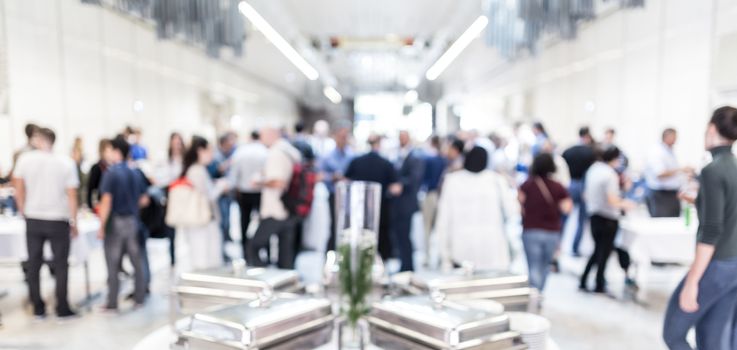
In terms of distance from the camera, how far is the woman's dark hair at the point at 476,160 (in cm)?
346

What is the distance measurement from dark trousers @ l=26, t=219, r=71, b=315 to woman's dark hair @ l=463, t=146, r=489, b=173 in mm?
2997

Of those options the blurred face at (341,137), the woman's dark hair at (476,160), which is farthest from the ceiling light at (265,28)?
the woman's dark hair at (476,160)

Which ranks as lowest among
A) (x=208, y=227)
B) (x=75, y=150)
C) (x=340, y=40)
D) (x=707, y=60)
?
(x=208, y=227)

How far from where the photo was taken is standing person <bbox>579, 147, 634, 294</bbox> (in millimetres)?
4492

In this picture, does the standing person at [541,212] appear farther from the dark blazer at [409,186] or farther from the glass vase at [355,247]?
the glass vase at [355,247]

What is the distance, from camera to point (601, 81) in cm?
818

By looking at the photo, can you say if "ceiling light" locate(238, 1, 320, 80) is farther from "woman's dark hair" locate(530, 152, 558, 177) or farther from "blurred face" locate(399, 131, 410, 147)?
"woman's dark hair" locate(530, 152, 558, 177)

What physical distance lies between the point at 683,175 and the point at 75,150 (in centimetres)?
630

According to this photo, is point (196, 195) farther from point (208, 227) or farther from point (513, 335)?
point (513, 335)

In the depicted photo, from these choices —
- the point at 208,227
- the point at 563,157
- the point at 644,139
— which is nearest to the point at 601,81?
the point at 644,139

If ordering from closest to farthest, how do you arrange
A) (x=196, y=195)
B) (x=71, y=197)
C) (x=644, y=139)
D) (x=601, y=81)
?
(x=71, y=197) → (x=196, y=195) → (x=644, y=139) → (x=601, y=81)

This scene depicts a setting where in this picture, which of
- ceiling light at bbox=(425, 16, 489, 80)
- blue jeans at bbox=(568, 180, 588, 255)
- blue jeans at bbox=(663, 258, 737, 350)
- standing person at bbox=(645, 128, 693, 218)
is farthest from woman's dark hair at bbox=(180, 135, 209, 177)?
standing person at bbox=(645, 128, 693, 218)

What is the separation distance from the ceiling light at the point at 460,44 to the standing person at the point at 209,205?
375 cm

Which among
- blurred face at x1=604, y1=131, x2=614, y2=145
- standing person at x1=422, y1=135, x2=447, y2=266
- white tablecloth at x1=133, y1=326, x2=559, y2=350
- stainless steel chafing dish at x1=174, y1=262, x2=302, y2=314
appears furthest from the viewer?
blurred face at x1=604, y1=131, x2=614, y2=145
